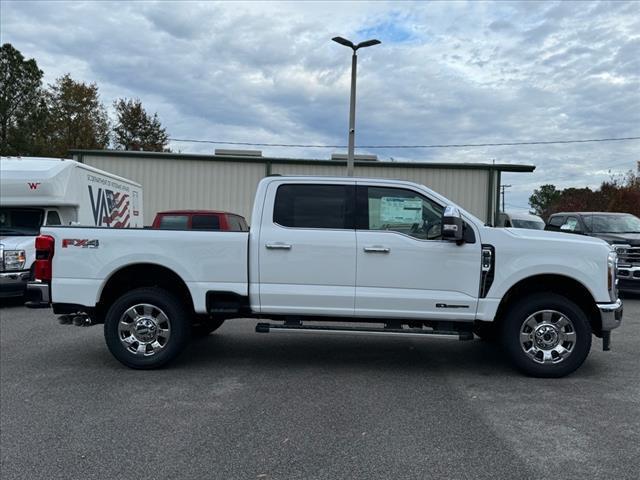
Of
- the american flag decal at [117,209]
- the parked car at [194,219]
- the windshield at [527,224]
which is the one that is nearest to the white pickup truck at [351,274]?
the parked car at [194,219]

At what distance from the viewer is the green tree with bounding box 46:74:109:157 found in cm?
4325

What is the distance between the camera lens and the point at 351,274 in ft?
18.5

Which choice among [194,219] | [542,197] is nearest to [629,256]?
[194,219]

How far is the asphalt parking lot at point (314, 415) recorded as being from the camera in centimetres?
360

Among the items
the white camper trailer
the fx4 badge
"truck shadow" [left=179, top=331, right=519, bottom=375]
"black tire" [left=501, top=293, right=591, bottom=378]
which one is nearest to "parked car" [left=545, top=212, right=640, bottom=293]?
"truck shadow" [left=179, top=331, right=519, bottom=375]

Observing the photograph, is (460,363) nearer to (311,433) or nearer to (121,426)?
(311,433)

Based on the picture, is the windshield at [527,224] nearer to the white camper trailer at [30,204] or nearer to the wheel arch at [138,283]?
the white camper trailer at [30,204]

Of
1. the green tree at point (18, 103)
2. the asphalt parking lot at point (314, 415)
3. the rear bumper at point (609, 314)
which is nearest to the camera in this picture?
the asphalt parking lot at point (314, 415)

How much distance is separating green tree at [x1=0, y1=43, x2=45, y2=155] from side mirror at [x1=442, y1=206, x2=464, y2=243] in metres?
41.8

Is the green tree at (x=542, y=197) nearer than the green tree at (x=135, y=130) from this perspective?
No

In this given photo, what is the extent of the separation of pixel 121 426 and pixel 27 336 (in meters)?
4.15

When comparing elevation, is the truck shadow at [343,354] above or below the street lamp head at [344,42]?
below

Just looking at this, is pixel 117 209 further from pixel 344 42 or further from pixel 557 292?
pixel 557 292

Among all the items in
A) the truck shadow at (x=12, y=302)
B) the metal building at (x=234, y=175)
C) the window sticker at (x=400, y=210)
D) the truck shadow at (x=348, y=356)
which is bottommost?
the truck shadow at (x=348, y=356)
